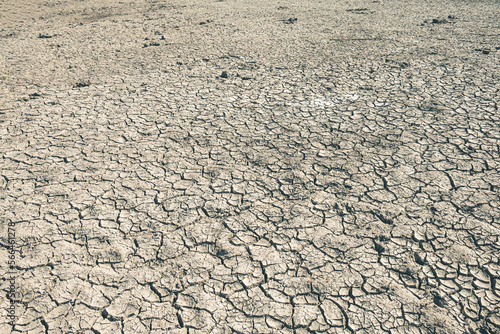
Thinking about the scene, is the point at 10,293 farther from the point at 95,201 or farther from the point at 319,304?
the point at 319,304

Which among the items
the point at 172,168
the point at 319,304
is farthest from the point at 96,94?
the point at 319,304

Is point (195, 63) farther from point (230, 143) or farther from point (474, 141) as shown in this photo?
point (474, 141)

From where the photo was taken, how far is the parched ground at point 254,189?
Answer: 2.07 meters

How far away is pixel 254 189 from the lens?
300 cm

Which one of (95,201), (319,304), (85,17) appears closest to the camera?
(319,304)

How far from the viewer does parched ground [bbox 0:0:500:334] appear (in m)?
2.07

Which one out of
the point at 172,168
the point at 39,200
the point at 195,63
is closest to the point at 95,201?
the point at 39,200

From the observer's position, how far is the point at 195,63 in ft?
18.6

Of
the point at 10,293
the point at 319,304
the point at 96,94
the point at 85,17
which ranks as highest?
the point at 85,17

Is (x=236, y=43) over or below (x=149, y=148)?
over

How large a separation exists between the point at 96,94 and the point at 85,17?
538cm

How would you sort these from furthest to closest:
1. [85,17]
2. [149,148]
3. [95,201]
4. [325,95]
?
[85,17]
[325,95]
[149,148]
[95,201]

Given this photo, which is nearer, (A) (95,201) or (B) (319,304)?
(B) (319,304)

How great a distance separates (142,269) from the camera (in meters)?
2.31
